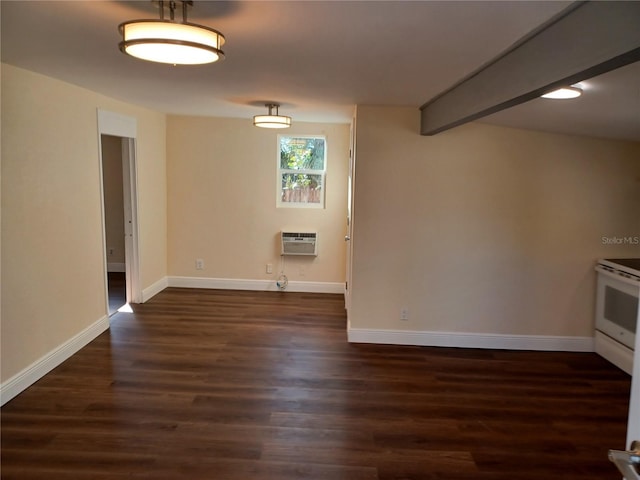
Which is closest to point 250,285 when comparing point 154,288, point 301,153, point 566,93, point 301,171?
point 154,288

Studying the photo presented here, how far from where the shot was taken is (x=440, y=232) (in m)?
4.31

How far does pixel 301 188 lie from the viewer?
6219 millimetres

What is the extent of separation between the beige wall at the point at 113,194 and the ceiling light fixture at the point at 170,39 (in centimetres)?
574

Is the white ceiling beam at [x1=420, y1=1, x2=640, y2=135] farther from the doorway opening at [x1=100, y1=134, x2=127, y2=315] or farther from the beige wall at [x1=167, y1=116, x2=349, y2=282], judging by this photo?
the doorway opening at [x1=100, y1=134, x2=127, y2=315]

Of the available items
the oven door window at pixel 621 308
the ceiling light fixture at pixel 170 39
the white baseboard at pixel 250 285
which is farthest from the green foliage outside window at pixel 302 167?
the ceiling light fixture at pixel 170 39

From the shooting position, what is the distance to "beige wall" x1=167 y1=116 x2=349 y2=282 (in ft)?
19.9

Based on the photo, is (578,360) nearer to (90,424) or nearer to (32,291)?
(90,424)

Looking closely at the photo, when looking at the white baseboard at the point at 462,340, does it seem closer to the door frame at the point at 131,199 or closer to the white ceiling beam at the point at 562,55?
the white ceiling beam at the point at 562,55

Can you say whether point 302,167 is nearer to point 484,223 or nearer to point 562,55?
point 484,223

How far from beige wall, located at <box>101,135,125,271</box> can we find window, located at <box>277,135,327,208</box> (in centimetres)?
271

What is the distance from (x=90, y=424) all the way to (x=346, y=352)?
2.18m

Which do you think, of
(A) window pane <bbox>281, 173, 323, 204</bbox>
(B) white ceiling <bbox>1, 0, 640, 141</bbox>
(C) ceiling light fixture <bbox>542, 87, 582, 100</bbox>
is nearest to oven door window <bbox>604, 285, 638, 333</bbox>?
(B) white ceiling <bbox>1, 0, 640, 141</bbox>

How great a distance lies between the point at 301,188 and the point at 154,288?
2390 mm

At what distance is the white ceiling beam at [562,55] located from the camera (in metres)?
1.39
